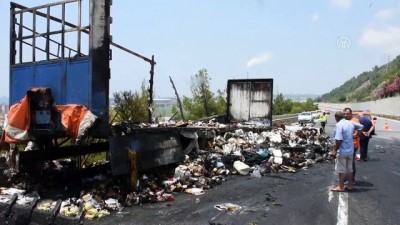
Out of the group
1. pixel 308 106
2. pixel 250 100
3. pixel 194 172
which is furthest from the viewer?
pixel 308 106

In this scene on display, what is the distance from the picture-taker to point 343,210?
22.5 feet

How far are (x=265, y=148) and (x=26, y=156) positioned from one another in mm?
6984

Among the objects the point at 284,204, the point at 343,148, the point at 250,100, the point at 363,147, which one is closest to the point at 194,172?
the point at 284,204

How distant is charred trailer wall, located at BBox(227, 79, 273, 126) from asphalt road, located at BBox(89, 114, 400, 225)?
8.33 metres

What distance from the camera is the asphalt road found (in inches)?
254

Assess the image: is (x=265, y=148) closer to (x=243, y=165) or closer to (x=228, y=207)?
(x=243, y=165)

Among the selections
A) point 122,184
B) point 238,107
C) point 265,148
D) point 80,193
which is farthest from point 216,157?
point 238,107

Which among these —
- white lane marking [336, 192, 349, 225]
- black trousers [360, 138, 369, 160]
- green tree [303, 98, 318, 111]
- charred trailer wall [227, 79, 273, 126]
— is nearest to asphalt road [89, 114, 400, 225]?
white lane marking [336, 192, 349, 225]

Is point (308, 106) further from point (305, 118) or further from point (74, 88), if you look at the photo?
point (74, 88)

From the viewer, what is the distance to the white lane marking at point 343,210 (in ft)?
20.3

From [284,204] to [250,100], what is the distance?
11.8 m

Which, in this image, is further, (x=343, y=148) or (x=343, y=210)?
(x=343, y=148)

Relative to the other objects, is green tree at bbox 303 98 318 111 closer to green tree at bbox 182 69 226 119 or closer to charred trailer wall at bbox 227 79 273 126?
green tree at bbox 182 69 226 119

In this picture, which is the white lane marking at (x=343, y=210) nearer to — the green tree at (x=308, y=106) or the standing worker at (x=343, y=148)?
the standing worker at (x=343, y=148)
